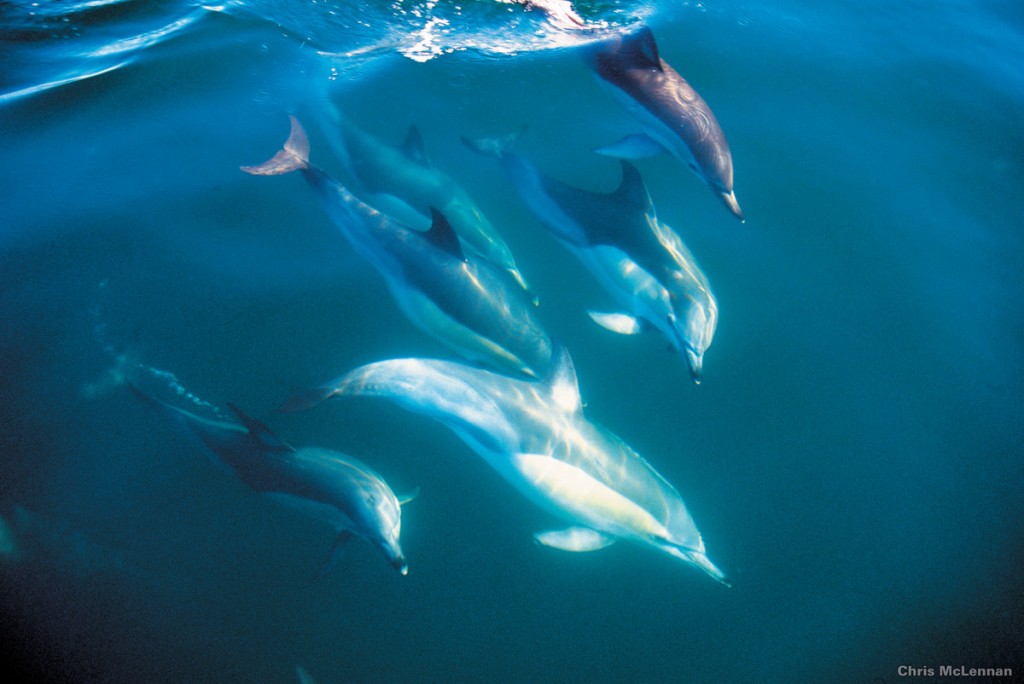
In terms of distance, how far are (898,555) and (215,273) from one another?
19.1 feet

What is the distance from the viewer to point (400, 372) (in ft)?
13.2

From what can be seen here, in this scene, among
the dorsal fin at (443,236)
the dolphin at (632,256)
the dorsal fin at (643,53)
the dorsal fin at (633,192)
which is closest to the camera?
the dorsal fin at (443,236)

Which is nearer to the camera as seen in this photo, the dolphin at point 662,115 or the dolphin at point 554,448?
the dolphin at point 554,448

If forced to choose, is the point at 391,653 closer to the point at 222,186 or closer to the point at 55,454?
the point at 55,454

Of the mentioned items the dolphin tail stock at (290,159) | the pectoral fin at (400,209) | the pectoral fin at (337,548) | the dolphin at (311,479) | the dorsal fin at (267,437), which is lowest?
the pectoral fin at (337,548)

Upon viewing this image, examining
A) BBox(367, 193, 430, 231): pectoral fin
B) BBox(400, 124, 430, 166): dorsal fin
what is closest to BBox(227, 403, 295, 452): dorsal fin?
BBox(367, 193, 430, 231): pectoral fin

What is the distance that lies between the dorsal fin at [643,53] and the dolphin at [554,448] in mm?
3150

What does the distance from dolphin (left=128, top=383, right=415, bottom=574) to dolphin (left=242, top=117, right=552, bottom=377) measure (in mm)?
1271

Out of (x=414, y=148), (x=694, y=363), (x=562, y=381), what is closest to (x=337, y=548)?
(x=562, y=381)

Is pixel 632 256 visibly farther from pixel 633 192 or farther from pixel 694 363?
pixel 694 363

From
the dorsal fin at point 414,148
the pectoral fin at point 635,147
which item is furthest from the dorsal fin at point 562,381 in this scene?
the dorsal fin at point 414,148

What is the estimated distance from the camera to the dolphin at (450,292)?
4641 millimetres

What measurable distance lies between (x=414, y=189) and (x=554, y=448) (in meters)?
2.79

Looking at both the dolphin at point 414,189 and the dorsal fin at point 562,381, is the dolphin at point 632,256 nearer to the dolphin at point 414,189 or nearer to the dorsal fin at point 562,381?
the dolphin at point 414,189
